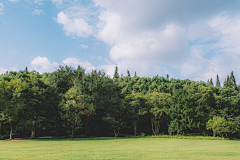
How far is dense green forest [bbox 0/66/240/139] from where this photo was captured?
32875mm

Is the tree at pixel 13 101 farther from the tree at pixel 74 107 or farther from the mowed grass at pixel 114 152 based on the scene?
the mowed grass at pixel 114 152

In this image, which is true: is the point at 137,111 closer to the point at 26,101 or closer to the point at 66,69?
the point at 66,69

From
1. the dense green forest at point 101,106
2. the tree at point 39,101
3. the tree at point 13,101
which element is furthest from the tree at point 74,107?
the tree at point 13,101

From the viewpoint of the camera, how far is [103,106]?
41156 millimetres

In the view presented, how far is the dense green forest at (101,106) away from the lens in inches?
1294

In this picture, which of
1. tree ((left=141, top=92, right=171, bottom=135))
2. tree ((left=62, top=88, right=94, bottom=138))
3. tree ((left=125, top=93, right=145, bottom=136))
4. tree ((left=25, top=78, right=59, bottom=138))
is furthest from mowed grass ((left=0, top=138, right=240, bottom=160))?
tree ((left=125, top=93, right=145, bottom=136))

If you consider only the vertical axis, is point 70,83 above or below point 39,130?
above

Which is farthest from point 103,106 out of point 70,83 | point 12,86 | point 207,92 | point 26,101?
point 207,92

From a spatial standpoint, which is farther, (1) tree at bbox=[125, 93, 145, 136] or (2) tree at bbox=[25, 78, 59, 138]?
(1) tree at bbox=[125, 93, 145, 136]

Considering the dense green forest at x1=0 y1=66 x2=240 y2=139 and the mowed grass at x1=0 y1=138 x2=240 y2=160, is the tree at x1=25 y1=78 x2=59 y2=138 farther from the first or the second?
the mowed grass at x1=0 y1=138 x2=240 y2=160

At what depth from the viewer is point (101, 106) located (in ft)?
132

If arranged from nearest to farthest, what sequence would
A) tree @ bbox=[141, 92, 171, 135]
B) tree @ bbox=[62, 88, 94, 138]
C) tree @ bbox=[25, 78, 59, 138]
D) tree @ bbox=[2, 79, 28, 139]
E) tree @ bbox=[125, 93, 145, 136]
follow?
1. tree @ bbox=[2, 79, 28, 139]
2. tree @ bbox=[25, 78, 59, 138]
3. tree @ bbox=[62, 88, 94, 138]
4. tree @ bbox=[125, 93, 145, 136]
5. tree @ bbox=[141, 92, 171, 135]

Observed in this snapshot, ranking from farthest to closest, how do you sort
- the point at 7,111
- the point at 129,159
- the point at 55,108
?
the point at 55,108 → the point at 7,111 → the point at 129,159

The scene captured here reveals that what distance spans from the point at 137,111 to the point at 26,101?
26801 millimetres
